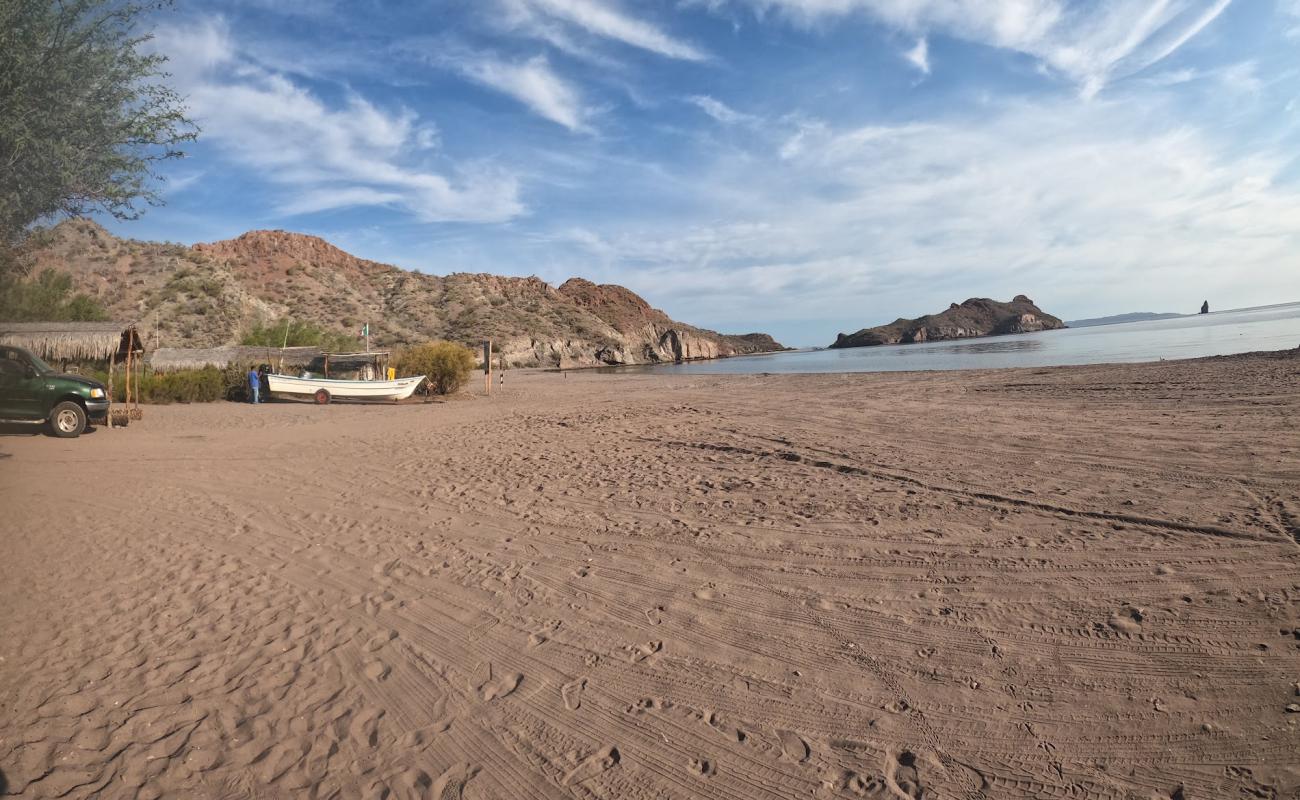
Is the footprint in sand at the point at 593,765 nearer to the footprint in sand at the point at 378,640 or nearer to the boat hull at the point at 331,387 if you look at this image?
the footprint in sand at the point at 378,640

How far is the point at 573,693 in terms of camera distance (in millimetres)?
3426

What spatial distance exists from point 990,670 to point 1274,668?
4.71 ft

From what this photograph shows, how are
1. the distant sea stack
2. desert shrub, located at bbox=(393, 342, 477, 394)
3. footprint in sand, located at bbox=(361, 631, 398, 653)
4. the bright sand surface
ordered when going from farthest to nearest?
the distant sea stack, desert shrub, located at bbox=(393, 342, 477, 394), footprint in sand, located at bbox=(361, 631, 398, 653), the bright sand surface

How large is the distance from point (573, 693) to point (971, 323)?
503ft

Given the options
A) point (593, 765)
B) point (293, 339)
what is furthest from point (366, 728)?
point (293, 339)

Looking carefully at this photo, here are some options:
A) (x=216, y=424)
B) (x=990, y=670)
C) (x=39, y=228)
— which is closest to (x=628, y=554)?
(x=990, y=670)

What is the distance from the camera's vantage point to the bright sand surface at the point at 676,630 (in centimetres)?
283

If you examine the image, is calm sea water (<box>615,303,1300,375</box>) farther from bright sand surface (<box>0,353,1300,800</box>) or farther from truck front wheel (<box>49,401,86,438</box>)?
truck front wheel (<box>49,401,86,438</box>)

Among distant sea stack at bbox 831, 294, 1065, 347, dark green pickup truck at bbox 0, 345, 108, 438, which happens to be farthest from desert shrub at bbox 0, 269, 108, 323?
distant sea stack at bbox 831, 294, 1065, 347

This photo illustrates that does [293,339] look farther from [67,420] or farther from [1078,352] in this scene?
[1078,352]

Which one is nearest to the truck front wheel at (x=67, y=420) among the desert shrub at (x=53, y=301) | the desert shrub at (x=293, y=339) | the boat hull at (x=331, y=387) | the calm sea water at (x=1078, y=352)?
the boat hull at (x=331, y=387)

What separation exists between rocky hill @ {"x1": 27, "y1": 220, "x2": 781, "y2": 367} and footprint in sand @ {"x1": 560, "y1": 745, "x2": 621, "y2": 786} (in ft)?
124

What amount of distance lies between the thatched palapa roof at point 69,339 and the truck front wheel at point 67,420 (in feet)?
32.9

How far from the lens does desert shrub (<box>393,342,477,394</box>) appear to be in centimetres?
2620
